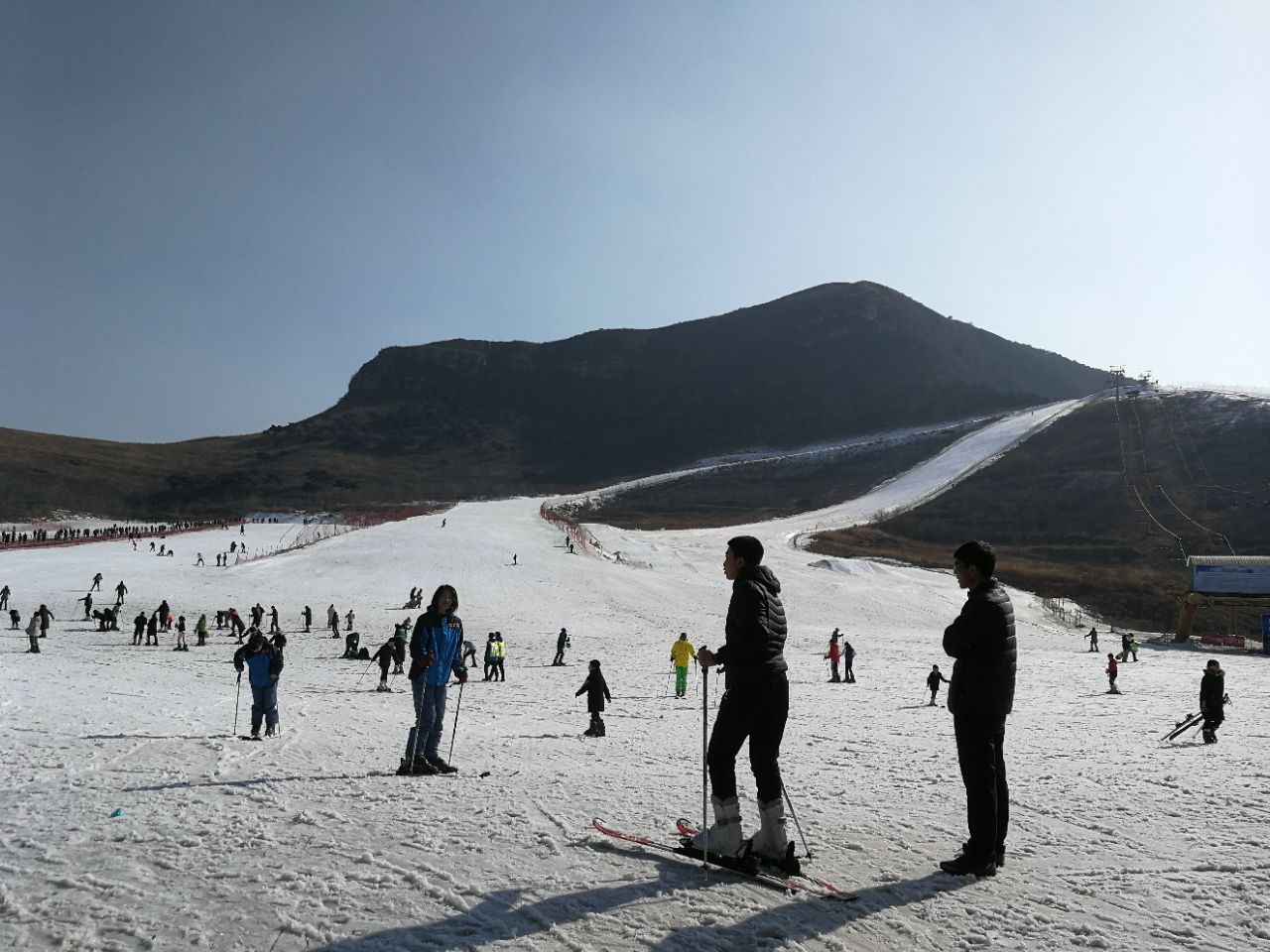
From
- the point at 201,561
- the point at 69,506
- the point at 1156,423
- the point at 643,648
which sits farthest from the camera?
the point at 69,506

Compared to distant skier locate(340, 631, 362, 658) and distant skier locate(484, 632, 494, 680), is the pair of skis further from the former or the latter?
distant skier locate(340, 631, 362, 658)

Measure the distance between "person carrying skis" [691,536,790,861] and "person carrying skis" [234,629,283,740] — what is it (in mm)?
6576

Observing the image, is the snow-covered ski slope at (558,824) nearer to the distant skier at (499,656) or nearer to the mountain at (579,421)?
the distant skier at (499,656)

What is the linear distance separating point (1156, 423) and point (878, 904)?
9882 cm

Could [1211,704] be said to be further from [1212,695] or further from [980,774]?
[980,774]

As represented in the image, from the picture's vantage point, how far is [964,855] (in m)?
4.71

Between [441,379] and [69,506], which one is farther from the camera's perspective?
[441,379]

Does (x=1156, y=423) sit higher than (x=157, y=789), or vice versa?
(x=1156, y=423)

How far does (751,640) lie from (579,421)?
17290 centimetres

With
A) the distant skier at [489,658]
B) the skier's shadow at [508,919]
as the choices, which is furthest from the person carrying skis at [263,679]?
the distant skier at [489,658]

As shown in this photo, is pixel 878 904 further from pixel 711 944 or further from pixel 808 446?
pixel 808 446

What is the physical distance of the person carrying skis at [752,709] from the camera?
4445 millimetres

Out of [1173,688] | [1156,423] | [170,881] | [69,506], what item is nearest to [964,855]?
[170,881]

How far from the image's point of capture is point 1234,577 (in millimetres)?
34656
